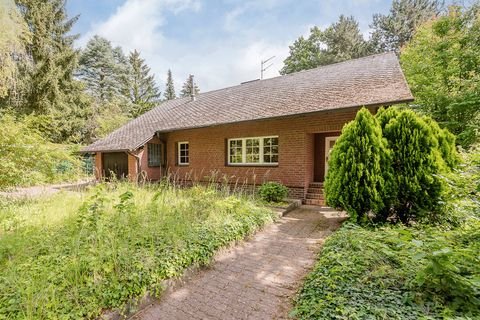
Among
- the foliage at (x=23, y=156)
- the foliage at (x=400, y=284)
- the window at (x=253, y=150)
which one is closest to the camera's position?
the foliage at (x=400, y=284)

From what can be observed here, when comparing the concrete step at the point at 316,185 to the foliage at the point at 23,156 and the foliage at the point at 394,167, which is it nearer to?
the foliage at the point at 394,167

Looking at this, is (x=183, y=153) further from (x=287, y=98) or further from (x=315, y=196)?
(x=315, y=196)

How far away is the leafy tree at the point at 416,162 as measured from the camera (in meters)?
4.59

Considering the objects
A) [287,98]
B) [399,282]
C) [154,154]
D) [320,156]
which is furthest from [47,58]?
[399,282]

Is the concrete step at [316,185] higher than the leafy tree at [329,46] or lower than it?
lower

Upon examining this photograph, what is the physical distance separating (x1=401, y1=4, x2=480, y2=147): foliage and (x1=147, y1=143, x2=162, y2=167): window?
1229cm

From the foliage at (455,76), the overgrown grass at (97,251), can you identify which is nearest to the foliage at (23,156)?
the overgrown grass at (97,251)

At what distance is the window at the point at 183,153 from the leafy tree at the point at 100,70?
21741 millimetres

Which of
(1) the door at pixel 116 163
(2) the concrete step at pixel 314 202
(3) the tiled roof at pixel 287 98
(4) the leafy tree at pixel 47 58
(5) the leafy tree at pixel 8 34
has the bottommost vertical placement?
(2) the concrete step at pixel 314 202

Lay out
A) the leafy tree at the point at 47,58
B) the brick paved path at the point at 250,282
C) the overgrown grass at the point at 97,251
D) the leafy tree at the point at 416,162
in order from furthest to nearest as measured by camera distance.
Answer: the leafy tree at the point at 47,58 → the leafy tree at the point at 416,162 → the brick paved path at the point at 250,282 → the overgrown grass at the point at 97,251

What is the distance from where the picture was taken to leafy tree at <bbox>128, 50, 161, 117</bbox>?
102 ft

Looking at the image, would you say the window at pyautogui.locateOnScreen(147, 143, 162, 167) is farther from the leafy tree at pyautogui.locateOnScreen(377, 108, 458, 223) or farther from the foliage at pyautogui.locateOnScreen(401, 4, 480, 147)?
the foliage at pyautogui.locateOnScreen(401, 4, 480, 147)

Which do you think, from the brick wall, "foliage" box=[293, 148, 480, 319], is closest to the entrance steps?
the brick wall

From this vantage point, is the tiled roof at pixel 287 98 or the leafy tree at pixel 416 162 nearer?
the leafy tree at pixel 416 162
